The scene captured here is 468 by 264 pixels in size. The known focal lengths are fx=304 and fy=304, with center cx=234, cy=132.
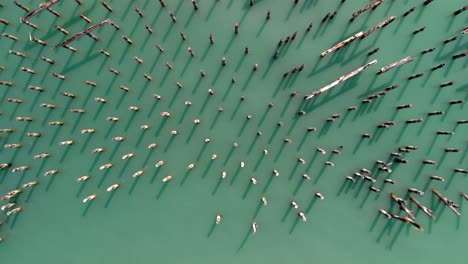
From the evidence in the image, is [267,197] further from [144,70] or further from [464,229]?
[464,229]

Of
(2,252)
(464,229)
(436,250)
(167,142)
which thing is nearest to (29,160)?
(2,252)

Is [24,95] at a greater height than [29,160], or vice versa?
[24,95]

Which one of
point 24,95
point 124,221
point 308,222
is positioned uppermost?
point 308,222

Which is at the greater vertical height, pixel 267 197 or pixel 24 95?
pixel 267 197

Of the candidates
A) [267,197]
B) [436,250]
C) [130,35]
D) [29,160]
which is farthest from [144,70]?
[436,250]

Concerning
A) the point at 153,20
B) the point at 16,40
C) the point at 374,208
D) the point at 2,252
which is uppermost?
the point at 153,20

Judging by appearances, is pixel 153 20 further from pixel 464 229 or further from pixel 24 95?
pixel 464 229
